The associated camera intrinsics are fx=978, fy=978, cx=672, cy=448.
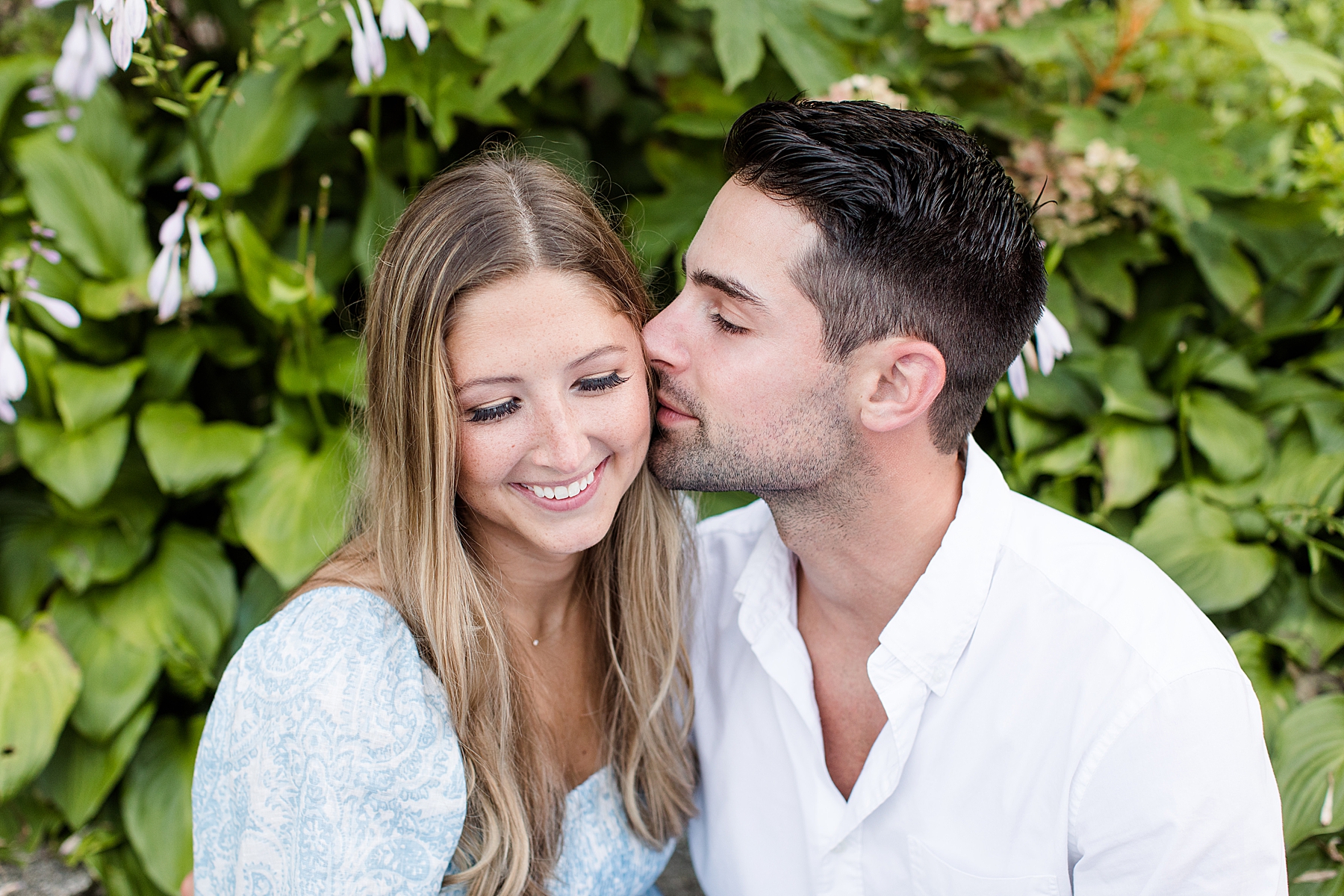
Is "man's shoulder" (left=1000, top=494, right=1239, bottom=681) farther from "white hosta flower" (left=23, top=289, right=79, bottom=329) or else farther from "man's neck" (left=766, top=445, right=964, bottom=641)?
"white hosta flower" (left=23, top=289, right=79, bottom=329)

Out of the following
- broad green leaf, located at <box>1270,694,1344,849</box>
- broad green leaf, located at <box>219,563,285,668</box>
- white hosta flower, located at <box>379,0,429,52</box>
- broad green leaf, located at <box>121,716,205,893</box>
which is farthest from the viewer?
broad green leaf, located at <box>219,563,285,668</box>

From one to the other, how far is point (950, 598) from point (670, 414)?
0.66 metres

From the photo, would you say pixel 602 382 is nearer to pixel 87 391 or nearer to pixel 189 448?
pixel 189 448

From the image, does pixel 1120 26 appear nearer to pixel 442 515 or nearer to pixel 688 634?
pixel 688 634

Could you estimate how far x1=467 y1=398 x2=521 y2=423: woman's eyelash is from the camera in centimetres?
173

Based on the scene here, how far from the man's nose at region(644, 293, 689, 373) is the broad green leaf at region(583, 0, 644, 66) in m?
0.94

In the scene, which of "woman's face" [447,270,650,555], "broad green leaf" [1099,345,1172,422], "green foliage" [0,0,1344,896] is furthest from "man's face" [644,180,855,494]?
"broad green leaf" [1099,345,1172,422]

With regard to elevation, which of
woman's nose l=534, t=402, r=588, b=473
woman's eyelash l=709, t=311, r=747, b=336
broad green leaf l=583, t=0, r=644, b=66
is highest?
broad green leaf l=583, t=0, r=644, b=66

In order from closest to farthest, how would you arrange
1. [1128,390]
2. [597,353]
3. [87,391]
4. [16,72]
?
1. [597,353]
2. [87,391]
3. [1128,390]
4. [16,72]

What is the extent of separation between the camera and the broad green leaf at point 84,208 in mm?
2871

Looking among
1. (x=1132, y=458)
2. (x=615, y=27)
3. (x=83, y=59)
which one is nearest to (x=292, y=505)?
(x=83, y=59)

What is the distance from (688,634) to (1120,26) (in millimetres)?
2467

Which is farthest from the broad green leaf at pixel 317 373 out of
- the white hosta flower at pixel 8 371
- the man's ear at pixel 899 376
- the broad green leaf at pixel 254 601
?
the man's ear at pixel 899 376

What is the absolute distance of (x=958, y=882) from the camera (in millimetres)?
1832
